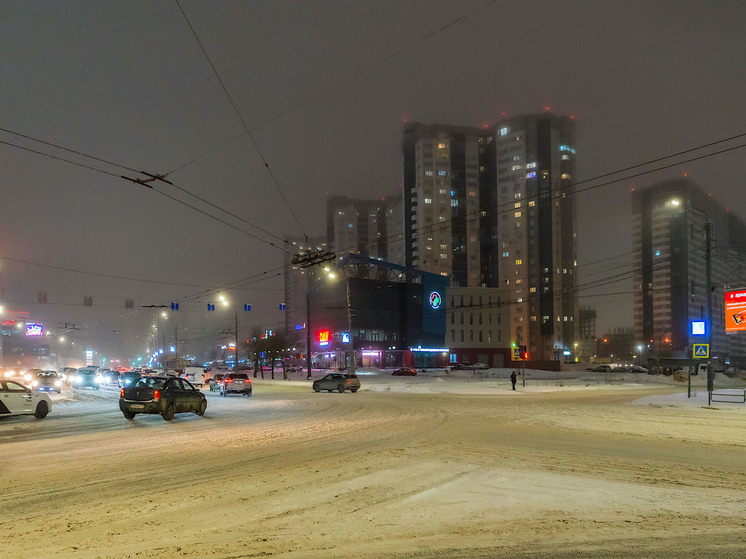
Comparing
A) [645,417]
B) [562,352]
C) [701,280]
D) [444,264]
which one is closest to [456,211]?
[444,264]

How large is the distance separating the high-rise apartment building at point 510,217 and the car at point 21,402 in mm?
124182

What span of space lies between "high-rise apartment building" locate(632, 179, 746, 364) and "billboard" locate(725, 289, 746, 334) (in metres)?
143

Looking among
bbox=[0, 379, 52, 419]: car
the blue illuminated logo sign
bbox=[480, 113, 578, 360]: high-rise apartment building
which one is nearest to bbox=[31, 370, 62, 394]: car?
bbox=[0, 379, 52, 419]: car

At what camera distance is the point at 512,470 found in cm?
975

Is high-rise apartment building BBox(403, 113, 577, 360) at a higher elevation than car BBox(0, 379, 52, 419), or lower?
higher

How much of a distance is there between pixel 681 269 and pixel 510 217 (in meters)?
68.9

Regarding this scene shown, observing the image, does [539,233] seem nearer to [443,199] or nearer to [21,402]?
[443,199]

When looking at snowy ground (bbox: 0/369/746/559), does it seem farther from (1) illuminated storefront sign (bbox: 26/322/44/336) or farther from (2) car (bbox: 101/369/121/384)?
Result: (1) illuminated storefront sign (bbox: 26/322/44/336)

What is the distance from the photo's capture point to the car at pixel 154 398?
734 inches

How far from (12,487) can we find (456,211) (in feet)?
497

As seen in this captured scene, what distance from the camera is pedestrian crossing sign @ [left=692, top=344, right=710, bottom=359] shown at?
2584 cm

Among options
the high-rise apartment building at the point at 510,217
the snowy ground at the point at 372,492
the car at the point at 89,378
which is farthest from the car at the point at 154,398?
the high-rise apartment building at the point at 510,217

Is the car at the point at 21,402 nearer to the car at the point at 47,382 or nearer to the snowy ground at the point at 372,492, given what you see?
the snowy ground at the point at 372,492

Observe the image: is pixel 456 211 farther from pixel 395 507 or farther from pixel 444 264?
pixel 395 507
